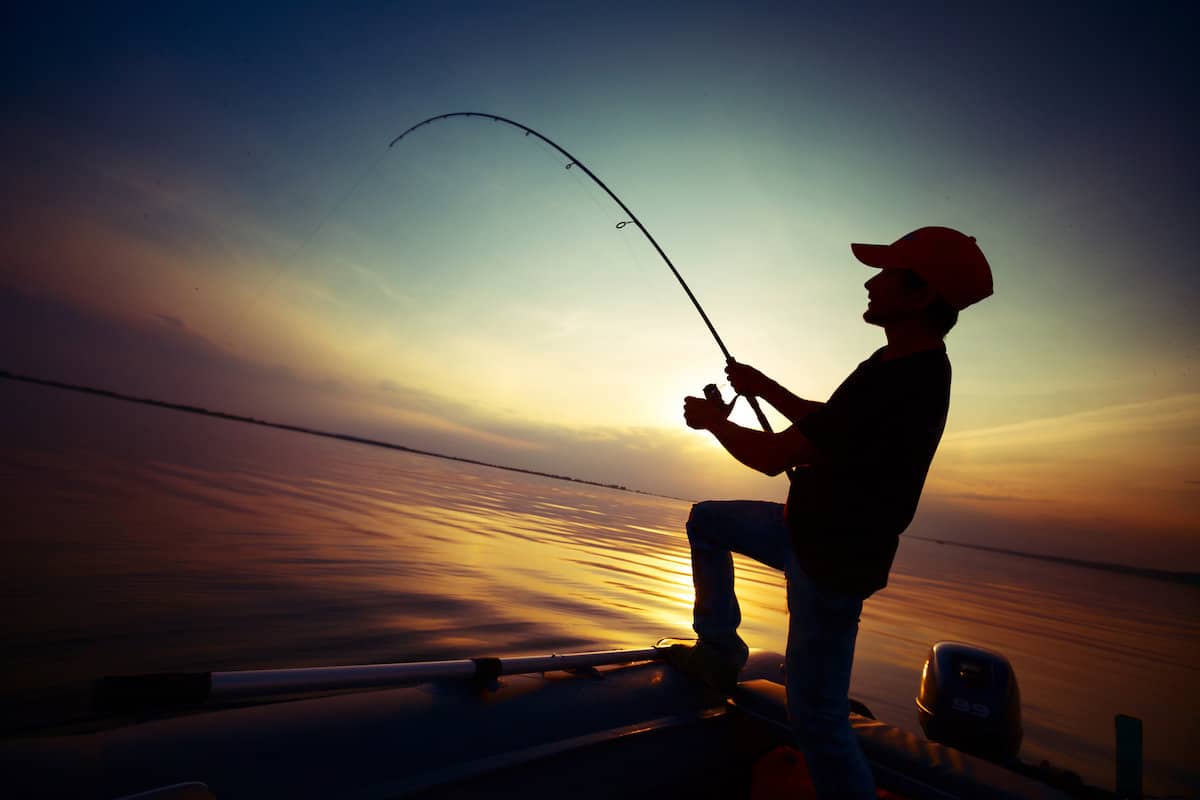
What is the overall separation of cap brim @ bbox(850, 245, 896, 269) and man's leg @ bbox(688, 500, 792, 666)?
101 cm

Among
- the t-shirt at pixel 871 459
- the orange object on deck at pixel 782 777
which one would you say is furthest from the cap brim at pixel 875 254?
the orange object on deck at pixel 782 777

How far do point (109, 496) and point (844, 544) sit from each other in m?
10.5

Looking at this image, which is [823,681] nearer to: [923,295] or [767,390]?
[767,390]

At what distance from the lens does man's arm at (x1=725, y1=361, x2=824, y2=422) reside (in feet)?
7.79

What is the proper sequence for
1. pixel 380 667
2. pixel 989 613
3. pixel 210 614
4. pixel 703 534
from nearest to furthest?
1. pixel 380 667
2. pixel 703 534
3. pixel 210 614
4. pixel 989 613

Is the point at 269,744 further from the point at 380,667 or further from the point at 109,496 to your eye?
the point at 109,496

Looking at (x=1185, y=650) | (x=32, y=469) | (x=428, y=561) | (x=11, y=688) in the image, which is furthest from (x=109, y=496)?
(x=1185, y=650)

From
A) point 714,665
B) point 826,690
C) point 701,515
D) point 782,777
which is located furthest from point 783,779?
point 701,515

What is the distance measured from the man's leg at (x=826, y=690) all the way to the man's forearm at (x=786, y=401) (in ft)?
2.80

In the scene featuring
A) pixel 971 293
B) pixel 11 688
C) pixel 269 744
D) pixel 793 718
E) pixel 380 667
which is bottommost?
pixel 11 688

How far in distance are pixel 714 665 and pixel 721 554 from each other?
56cm

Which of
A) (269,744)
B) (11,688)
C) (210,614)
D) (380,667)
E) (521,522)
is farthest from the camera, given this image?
(521,522)

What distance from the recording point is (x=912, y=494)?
65.2 inches

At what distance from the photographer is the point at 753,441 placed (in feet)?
5.86
